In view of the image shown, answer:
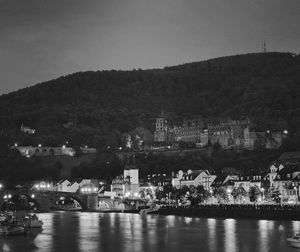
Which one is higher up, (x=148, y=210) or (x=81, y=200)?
(x=81, y=200)

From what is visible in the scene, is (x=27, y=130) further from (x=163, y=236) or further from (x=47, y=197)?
(x=163, y=236)

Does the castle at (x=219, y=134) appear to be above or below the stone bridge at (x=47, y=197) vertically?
above

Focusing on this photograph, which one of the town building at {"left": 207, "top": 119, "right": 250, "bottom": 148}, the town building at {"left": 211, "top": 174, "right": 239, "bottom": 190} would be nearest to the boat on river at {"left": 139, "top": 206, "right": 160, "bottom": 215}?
the town building at {"left": 211, "top": 174, "right": 239, "bottom": 190}

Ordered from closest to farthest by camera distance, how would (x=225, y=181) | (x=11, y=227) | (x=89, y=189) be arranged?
(x=11, y=227)
(x=225, y=181)
(x=89, y=189)

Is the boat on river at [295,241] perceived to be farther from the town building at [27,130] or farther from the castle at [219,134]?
the town building at [27,130]

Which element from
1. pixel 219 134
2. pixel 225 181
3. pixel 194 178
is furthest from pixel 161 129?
pixel 225 181

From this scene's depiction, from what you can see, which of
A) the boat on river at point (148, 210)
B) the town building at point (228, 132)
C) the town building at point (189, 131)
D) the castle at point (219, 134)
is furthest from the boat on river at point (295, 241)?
the town building at point (189, 131)

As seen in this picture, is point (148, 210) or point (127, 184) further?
point (127, 184)
